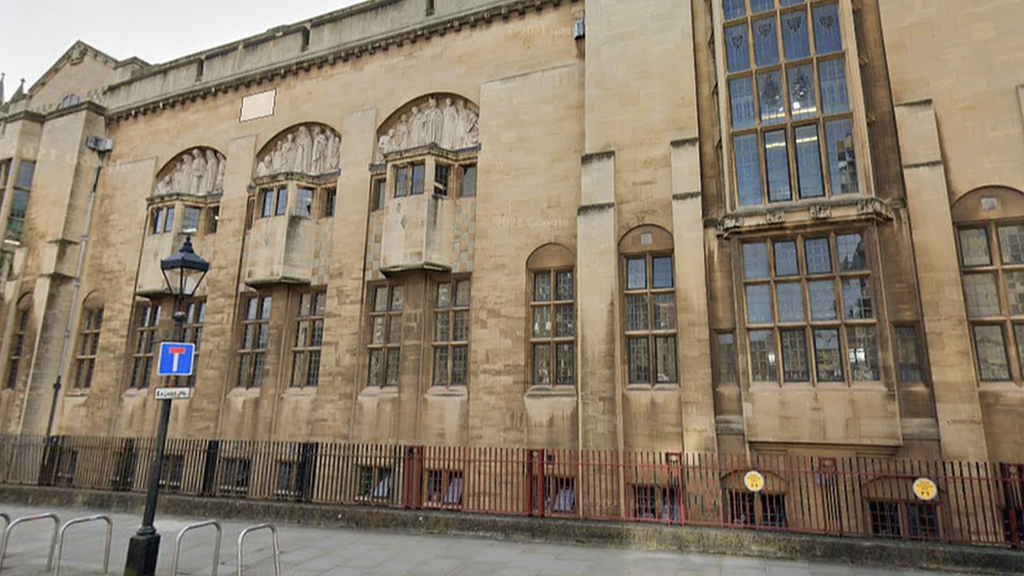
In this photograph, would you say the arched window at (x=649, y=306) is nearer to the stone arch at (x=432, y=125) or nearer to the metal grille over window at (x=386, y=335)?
the stone arch at (x=432, y=125)

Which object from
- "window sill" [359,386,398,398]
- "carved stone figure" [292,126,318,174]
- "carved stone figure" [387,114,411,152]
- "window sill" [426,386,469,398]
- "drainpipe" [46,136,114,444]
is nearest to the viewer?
"window sill" [426,386,469,398]

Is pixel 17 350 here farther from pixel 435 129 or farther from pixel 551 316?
pixel 551 316

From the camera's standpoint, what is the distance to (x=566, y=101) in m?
15.3

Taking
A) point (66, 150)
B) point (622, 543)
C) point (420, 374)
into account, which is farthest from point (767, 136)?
point (66, 150)

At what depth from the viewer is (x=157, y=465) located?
27.0 ft

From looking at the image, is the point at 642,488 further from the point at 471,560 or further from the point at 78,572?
the point at 78,572

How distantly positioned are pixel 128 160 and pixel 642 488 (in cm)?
2250

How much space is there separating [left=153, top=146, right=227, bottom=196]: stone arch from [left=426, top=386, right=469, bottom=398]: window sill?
11.2 meters

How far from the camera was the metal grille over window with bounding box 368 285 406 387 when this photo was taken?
1585 cm

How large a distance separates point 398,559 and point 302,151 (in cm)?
1441

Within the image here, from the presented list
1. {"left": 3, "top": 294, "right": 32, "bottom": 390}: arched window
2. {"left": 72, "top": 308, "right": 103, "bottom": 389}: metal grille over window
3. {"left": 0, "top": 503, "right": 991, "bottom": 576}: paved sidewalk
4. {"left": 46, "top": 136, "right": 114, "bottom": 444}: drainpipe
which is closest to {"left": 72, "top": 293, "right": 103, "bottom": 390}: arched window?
{"left": 72, "top": 308, "right": 103, "bottom": 389}: metal grille over window

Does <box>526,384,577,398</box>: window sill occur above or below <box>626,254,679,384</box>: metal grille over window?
below

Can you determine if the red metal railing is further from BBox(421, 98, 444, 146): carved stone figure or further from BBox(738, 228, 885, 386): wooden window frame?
BBox(421, 98, 444, 146): carved stone figure

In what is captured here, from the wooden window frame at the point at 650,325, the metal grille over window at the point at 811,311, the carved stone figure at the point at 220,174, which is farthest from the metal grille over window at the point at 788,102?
the carved stone figure at the point at 220,174
